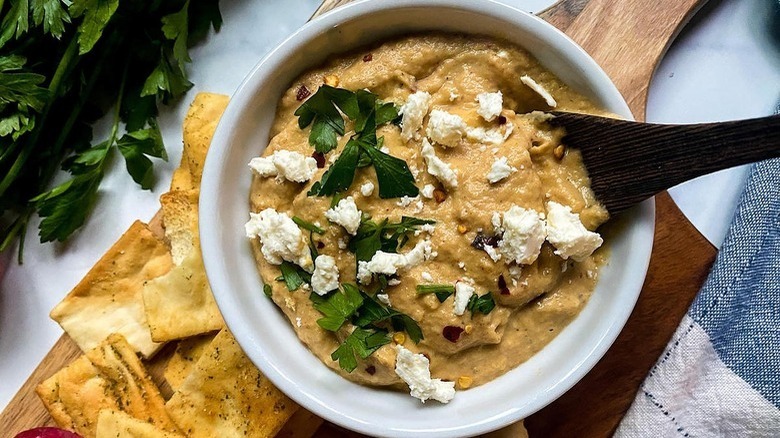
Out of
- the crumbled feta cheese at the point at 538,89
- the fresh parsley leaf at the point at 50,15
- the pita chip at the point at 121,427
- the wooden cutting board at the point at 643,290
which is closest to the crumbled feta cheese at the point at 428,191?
the crumbled feta cheese at the point at 538,89

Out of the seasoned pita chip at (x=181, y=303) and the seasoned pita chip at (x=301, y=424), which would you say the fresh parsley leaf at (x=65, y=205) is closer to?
the seasoned pita chip at (x=181, y=303)

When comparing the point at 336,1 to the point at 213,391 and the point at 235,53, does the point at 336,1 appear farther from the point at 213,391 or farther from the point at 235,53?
the point at 213,391

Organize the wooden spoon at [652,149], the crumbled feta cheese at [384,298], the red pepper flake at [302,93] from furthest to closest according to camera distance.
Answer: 1. the red pepper flake at [302,93]
2. the crumbled feta cheese at [384,298]
3. the wooden spoon at [652,149]

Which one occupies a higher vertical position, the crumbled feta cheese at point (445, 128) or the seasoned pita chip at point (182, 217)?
the crumbled feta cheese at point (445, 128)

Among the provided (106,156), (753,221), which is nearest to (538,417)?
(753,221)

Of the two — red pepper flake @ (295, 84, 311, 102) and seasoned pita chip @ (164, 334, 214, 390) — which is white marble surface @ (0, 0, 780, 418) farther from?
red pepper flake @ (295, 84, 311, 102)

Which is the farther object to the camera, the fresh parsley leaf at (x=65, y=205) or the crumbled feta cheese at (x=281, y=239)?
the fresh parsley leaf at (x=65, y=205)

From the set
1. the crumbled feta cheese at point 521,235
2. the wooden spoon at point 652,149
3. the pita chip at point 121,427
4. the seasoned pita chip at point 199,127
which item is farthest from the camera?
the seasoned pita chip at point 199,127

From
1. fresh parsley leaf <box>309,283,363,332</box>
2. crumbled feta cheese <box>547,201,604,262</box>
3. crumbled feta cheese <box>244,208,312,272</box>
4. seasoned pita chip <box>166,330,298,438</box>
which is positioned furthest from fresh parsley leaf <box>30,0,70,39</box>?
crumbled feta cheese <box>547,201,604,262</box>
